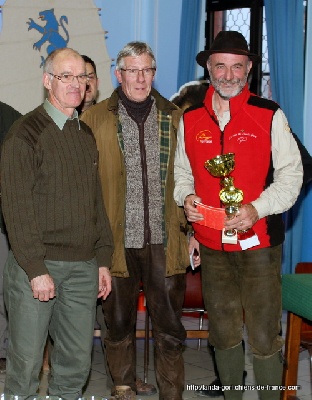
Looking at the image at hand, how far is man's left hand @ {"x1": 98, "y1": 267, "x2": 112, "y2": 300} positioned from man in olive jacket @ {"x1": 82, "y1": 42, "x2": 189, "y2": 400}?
163 millimetres

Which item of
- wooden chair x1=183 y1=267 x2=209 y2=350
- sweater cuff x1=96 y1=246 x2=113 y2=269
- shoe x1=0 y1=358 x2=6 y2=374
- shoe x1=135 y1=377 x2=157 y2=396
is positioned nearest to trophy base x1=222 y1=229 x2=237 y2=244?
sweater cuff x1=96 y1=246 x2=113 y2=269

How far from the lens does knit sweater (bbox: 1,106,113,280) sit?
333 cm

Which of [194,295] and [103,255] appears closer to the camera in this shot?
[103,255]

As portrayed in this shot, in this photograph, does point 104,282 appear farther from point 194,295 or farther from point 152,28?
point 152,28

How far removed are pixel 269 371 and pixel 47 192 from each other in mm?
1307

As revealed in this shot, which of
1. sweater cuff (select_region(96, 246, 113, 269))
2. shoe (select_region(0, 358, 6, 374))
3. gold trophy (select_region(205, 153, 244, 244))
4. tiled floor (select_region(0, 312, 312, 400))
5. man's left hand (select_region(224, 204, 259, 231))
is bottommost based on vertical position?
tiled floor (select_region(0, 312, 312, 400))

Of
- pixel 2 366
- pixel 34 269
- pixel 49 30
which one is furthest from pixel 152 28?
pixel 34 269

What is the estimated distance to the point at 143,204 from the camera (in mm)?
3898

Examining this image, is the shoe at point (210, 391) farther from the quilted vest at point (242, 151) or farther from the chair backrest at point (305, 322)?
the quilted vest at point (242, 151)

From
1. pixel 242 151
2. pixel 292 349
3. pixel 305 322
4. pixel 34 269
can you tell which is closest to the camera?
pixel 34 269

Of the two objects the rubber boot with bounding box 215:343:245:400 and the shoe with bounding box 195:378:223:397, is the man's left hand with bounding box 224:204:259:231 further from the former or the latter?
the shoe with bounding box 195:378:223:397

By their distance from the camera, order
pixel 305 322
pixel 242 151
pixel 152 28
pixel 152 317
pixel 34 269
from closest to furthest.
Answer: pixel 34 269, pixel 242 151, pixel 152 317, pixel 305 322, pixel 152 28

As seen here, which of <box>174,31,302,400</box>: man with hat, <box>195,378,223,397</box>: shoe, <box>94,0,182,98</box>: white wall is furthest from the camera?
<box>94,0,182,98</box>: white wall

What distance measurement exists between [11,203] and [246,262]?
3.60 ft
